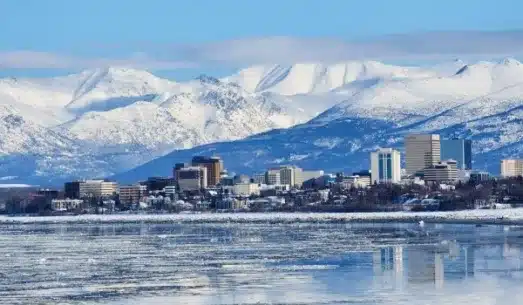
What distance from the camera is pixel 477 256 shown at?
64.2 meters

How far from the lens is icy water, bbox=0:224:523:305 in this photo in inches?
1922

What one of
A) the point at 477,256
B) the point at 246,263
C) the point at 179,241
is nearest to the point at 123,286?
the point at 246,263

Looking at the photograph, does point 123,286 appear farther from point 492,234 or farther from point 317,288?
point 492,234

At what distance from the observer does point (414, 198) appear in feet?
579

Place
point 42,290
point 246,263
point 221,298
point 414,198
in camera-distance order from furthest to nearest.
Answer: point 414,198, point 246,263, point 42,290, point 221,298

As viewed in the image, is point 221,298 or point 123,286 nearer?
point 221,298

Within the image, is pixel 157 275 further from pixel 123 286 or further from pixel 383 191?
pixel 383 191

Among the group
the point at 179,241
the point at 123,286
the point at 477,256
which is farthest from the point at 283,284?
the point at 179,241

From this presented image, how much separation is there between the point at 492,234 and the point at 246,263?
25.8 m

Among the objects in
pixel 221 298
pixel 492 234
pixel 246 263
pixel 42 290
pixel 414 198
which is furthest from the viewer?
pixel 414 198

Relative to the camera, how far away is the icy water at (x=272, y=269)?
48812 mm

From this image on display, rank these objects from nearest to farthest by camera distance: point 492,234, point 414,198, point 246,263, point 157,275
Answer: point 157,275, point 246,263, point 492,234, point 414,198

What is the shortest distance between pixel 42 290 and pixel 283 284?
735cm

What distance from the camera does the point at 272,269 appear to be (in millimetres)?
58688
